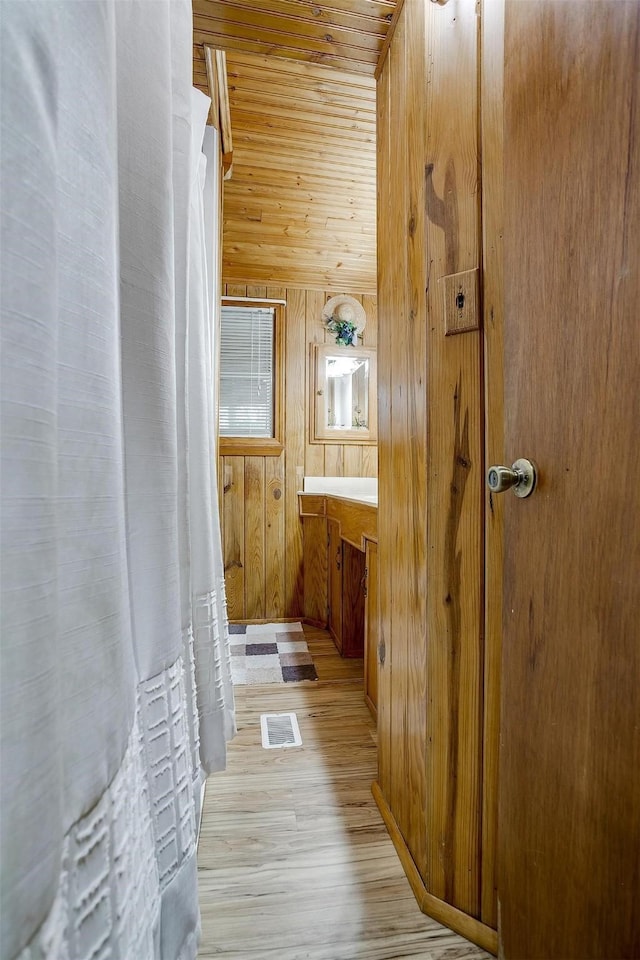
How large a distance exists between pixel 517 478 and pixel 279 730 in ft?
4.54

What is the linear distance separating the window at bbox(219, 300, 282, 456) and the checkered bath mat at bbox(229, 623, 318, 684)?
1.14 m

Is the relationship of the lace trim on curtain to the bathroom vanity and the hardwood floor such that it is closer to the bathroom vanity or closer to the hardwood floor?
the hardwood floor

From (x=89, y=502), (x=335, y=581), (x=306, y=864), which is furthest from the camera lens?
(x=335, y=581)

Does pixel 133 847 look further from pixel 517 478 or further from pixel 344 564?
pixel 344 564

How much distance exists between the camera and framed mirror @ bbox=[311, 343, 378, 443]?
2779mm

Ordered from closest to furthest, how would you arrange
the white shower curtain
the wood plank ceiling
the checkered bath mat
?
1. the white shower curtain
2. the wood plank ceiling
3. the checkered bath mat

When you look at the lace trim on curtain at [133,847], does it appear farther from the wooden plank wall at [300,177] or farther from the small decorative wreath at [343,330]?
the small decorative wreath at [343,330]

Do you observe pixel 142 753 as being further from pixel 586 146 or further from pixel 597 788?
pixel 586 146

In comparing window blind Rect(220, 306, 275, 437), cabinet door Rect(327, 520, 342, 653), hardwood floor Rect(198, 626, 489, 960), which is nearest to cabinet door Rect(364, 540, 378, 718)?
hardwood floor Rect(198, 626, 489, 960)

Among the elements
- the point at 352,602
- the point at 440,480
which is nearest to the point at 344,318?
the point at 352,602

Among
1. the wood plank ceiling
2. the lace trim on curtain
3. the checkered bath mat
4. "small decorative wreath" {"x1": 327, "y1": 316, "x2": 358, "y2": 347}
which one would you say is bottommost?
the checkered bath mat

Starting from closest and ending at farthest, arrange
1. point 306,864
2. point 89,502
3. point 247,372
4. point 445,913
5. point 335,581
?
point 89,502 < point 445,913 < point 306,864 < point 335,581 < point 247,372

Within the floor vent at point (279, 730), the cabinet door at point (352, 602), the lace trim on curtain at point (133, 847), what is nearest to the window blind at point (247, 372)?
the cabinet door at point (352, 602)

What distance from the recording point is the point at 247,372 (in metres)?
2.74
